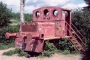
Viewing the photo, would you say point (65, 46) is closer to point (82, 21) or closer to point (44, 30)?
point (44, 30)

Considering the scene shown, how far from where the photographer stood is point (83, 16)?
1580 centimetres

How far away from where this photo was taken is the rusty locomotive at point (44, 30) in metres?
12.1

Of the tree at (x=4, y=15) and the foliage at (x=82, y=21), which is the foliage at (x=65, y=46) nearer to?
the foliage at (x=82, y=21)

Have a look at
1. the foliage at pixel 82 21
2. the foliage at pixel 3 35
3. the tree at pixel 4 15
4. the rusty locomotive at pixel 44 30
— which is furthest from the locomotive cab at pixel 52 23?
the tree at pixel 4 15

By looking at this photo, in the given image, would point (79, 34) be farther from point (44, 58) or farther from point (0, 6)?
point (0, 6)

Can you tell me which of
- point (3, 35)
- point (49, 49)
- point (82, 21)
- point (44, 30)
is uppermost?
point (82, 21)

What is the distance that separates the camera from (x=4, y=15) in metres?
18.6

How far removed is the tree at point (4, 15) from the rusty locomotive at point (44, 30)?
4.55 metres

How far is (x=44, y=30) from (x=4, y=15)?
22.4 feet

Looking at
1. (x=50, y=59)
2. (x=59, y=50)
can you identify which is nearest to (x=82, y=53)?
(x=59, y=50)

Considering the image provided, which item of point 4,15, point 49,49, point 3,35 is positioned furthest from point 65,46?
point 4,15

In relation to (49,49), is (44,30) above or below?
above

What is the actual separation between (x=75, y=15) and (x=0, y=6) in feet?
22.8

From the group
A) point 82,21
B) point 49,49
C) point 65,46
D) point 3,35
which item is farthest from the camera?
point 3,35
